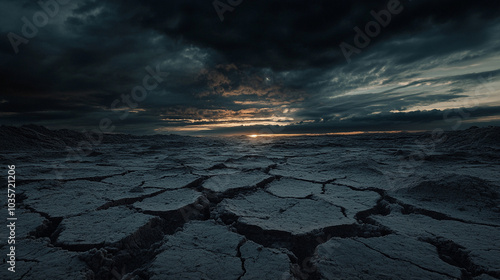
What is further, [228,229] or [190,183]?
[190,183]

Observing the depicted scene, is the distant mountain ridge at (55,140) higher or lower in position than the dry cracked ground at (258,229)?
higher

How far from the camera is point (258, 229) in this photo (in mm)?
1396

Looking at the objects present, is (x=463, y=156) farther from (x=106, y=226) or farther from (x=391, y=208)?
(x=106, y=226)

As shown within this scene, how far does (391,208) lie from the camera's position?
169 centimetres

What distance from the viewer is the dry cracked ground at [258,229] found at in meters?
1.00

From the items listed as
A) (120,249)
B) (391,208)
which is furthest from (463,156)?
(120,249)

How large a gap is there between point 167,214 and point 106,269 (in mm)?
605

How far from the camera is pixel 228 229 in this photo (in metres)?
1.40

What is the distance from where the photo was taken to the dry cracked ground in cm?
100

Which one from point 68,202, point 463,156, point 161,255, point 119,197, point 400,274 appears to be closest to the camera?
point 400,274

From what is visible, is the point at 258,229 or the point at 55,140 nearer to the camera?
the point at 258,229

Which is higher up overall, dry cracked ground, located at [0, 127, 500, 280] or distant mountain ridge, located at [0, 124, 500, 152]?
distant mountain ridge, located at [0, 124, 500, 152]

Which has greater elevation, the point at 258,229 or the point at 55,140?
the point at 55,140

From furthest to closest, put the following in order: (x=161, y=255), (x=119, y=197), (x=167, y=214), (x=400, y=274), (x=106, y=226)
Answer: (x=119, y=197)
(x=167, y=214)
(x=106, y=226)
(x=161, y=255)
(x=400, y=274)
